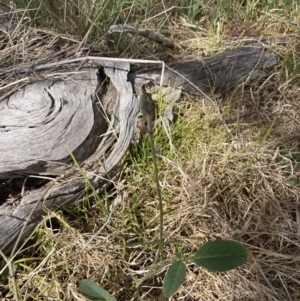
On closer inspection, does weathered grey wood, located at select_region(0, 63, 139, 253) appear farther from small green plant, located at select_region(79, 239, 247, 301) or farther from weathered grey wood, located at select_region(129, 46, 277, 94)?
small green plant, located at select_region(79, 239, 247, 301)

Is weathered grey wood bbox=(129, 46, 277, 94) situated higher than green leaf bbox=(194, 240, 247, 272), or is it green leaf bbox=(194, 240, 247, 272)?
green leaf bbox=(194, 240, 247, 272)

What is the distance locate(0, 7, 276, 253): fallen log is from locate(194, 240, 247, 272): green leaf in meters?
0.68

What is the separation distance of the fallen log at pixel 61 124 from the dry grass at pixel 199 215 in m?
0.07

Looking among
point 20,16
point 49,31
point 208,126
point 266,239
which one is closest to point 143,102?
point 266,239

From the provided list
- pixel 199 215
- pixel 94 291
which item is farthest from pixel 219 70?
pixel 94 291

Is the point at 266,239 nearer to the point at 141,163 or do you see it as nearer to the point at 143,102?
the point at 141,163

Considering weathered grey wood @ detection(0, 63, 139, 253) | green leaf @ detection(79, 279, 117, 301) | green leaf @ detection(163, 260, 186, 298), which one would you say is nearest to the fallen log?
weathered grey wood @ detection(0, 63, 139, 253)

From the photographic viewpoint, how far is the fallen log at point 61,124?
159cm

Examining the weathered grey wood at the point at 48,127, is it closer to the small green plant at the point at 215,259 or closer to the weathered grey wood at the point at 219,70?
the weathered grey wood at the point at 219,70

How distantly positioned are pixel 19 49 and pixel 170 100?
74cm

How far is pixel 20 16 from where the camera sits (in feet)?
7.70

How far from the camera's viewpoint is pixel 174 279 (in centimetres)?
99

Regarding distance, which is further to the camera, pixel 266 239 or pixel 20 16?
pixel 20 16

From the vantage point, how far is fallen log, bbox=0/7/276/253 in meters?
1.59
